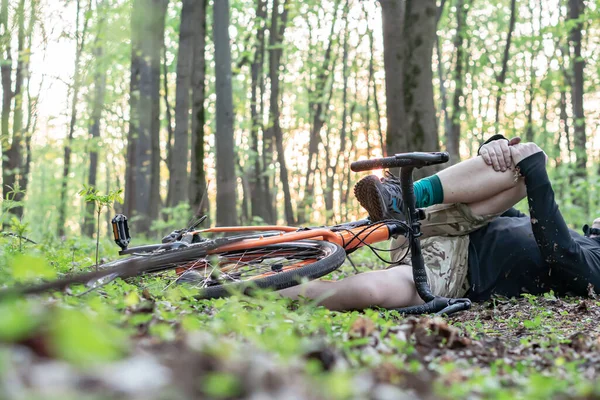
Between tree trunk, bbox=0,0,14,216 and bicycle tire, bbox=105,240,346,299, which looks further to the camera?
tree trunk, bbox=0,0,14,216

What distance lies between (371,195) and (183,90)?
893 cm

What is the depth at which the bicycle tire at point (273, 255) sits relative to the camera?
3082 millimetres

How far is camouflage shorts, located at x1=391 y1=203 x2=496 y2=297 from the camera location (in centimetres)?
429

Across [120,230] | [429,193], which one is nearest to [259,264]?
[120,230]

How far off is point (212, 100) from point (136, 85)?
791 cm

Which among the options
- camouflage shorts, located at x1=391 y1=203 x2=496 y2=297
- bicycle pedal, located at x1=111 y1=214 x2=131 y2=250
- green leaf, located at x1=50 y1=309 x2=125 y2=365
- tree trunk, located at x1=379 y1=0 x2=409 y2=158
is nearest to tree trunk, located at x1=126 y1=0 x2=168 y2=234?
tree trunk, located at x1=379 y1=0 x2=409 y2=158

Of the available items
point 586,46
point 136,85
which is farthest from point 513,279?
point 586,46

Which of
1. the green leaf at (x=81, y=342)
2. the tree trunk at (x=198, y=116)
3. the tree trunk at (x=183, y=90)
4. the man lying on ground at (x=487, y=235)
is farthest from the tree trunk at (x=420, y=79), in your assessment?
the green leaf at (x=81, y=342)

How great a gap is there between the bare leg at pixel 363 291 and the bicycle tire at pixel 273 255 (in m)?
0.15

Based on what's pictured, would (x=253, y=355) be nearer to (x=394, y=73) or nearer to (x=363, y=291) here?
(x=363, y=291)

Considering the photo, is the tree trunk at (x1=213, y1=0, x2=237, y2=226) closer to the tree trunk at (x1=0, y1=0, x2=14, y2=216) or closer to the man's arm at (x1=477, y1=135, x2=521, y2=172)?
the tree trunk at (x1=0, y1=0, x2=14, y2=216)

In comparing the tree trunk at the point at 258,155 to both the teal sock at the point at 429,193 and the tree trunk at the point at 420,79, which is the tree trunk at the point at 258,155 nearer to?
the tree trunk at the point at 420,79

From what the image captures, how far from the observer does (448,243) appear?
4.39m

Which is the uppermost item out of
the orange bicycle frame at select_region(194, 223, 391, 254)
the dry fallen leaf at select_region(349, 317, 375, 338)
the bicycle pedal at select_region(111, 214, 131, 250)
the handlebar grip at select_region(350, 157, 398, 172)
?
the handlebar grip at select_region(350, 157, 398, 172)
